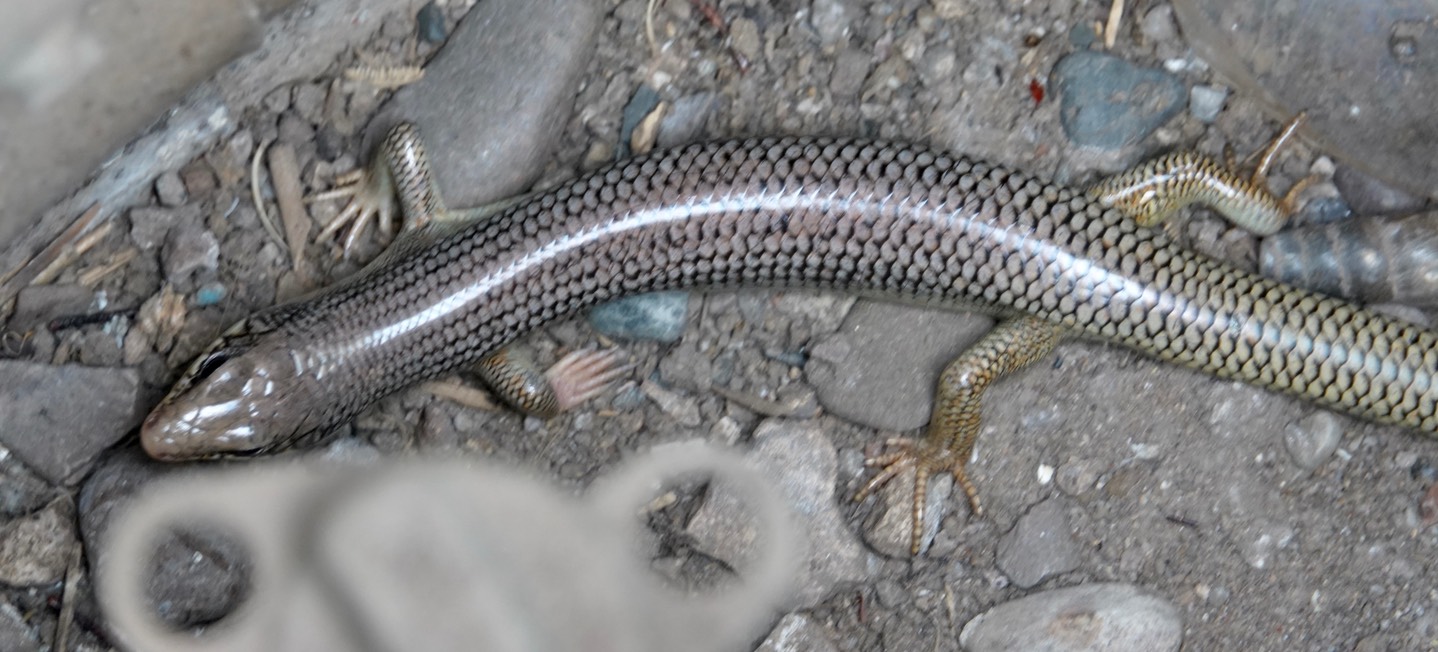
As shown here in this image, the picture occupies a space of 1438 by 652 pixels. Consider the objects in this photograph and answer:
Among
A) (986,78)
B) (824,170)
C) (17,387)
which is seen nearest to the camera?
(824,170)

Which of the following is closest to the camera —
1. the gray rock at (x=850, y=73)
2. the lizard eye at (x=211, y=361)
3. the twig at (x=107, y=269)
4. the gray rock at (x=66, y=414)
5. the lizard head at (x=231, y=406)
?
the lizard head at (x=231, y=406)

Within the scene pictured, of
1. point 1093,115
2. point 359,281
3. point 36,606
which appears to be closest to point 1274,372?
point 1093,115

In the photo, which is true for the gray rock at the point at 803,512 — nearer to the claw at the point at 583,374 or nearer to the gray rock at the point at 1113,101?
the claw at the point at 583,374

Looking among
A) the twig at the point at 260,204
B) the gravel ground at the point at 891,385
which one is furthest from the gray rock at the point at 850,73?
the twig at the point at 260,204

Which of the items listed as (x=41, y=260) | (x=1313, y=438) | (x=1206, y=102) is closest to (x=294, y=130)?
(x=41, y=260)

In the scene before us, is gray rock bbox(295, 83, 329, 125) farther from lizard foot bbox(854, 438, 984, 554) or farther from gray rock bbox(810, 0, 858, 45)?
lizard foot bbox(854, 438, 984, 554)

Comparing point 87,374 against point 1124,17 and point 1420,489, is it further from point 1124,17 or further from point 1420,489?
point 1420,489
